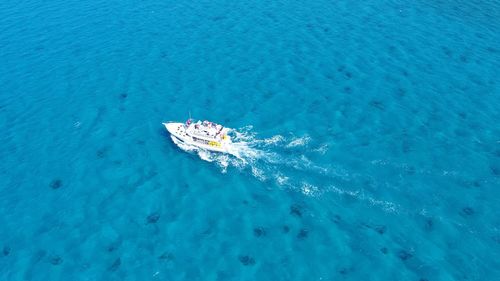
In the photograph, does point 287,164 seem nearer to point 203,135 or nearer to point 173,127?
point 203,135

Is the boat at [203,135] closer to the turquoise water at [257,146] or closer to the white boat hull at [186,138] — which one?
the white boat hull at [186,138]

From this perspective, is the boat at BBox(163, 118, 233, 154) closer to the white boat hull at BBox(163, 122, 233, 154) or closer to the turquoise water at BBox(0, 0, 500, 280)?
the white boat hull at BBox(163, 122, 233, 154)

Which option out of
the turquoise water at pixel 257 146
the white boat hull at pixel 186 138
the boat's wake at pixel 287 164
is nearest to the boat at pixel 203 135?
the white boat hull at pixel 186 138

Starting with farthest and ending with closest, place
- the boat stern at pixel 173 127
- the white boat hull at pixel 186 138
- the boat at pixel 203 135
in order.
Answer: the boat stern at pixel 173 127 < the white boat hull at pixel 186 138 < the boat at pixel 203 135

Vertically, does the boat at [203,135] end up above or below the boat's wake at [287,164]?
above

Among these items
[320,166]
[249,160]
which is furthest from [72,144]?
[320,166]

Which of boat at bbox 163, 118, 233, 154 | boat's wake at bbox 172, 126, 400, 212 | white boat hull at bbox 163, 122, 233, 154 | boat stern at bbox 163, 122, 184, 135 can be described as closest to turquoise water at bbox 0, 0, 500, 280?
boat's wake at bbox 172, 126, 400, 212
